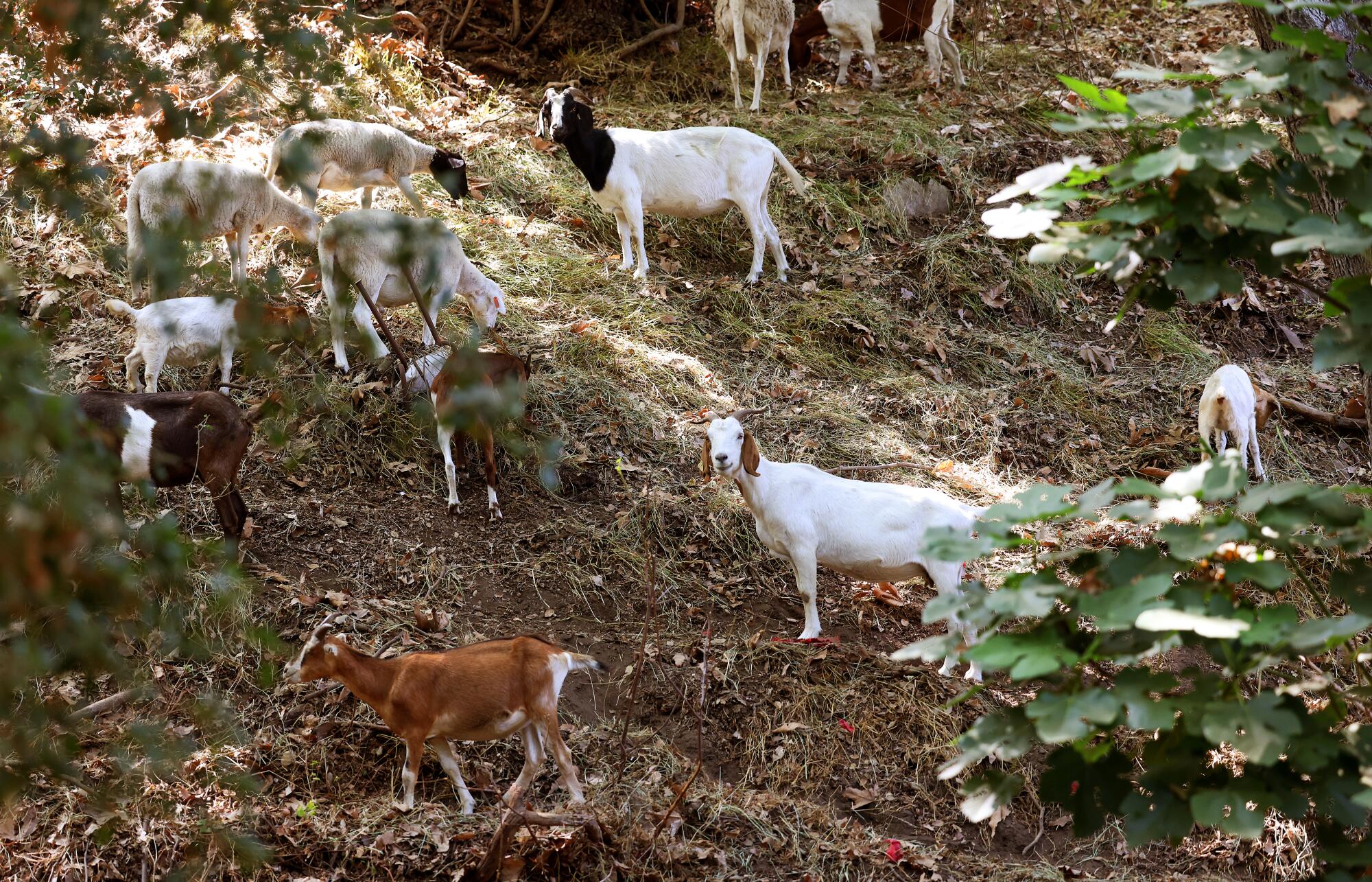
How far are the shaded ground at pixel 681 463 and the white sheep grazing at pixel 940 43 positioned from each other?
0.27m

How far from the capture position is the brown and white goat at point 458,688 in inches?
187

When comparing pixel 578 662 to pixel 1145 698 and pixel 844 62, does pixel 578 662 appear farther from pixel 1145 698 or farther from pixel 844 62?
pixel 844 62

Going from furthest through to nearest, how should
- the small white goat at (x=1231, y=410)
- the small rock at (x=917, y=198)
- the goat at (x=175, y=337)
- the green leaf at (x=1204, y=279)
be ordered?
the small rock at (x=917, y=198) → the small white goat at (x=1231, y=410) → the goat at (x=175, y=337) → the green leaf at (x=1204, y=279)

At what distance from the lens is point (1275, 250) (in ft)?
7.02

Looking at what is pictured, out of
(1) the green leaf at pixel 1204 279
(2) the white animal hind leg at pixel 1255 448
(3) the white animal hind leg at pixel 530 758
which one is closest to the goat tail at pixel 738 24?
(2) the white animal hind leg at pixel 1255 448

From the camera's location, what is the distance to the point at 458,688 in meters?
4.74

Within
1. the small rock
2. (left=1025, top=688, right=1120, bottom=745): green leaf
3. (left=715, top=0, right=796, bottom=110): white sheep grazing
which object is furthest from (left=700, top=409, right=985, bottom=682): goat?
(left=715, top=0, right=796, bottom=110): white sheep grazing

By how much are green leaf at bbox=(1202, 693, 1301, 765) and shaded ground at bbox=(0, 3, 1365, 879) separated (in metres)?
1.53

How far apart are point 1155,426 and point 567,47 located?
737 cm

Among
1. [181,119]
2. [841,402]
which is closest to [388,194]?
[841,402]

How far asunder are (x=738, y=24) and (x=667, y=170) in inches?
120

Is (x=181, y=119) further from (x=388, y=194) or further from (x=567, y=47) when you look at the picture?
(x=567, y=47)

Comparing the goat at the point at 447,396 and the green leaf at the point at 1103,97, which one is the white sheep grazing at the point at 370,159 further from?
the green leaf at the point at 1103,97

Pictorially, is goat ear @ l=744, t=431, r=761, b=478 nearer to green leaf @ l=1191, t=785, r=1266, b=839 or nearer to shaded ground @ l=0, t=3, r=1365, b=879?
shaded ground @ l=0, t=3, r=1365, b=879
